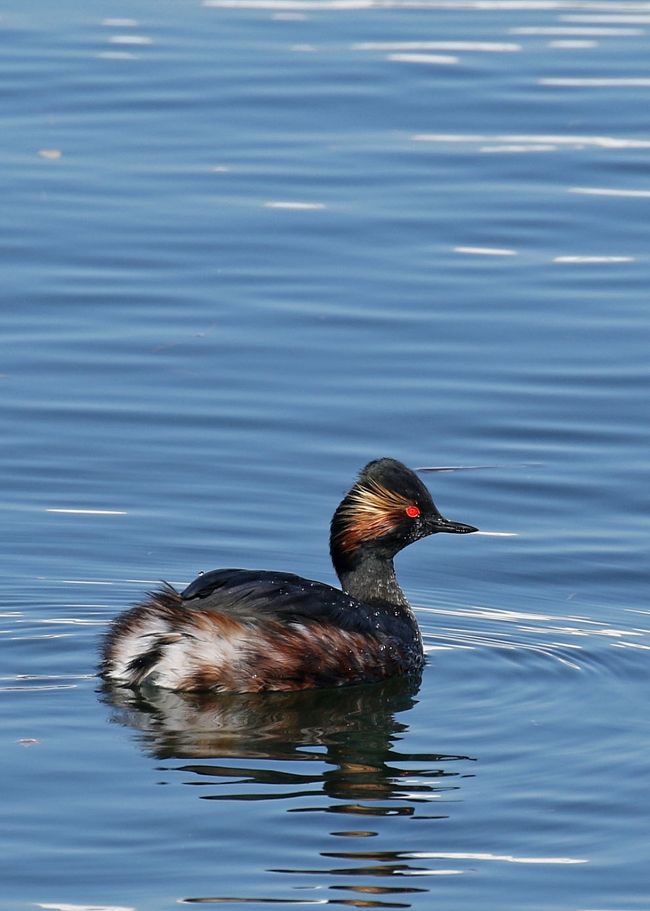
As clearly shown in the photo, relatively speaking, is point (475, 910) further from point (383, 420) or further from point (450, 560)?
point (383, 420)

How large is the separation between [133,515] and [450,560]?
65.3 inches

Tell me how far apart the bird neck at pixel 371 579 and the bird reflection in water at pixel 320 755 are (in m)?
0.62

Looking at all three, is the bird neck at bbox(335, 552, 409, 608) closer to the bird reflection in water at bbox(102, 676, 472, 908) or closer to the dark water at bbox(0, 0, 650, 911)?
the dark water at bbox(0, 0, 650, 911)

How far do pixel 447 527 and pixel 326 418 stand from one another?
2501mm

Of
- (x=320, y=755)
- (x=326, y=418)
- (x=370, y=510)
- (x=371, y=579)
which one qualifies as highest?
(x=370, y=510)

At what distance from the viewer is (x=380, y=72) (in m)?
20.2

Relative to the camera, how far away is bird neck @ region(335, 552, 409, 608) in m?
9.97

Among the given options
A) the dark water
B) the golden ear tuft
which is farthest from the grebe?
the dark water

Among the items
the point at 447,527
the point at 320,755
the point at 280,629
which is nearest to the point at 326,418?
the point at 447,527

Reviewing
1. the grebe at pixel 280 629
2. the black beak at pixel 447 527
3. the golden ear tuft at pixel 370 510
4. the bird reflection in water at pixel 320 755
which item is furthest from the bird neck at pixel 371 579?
the bird reflection in water at pixel 320 755

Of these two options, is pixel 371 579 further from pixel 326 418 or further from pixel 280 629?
pixel 326 418

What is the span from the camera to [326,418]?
40.7ft

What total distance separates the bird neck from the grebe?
0.02 metres

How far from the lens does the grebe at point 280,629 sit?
29.1 feet
